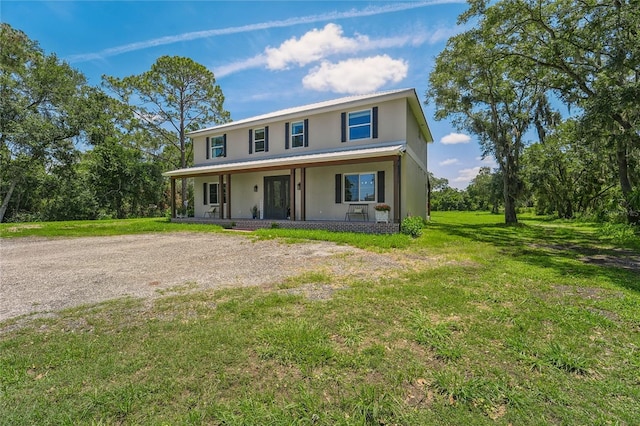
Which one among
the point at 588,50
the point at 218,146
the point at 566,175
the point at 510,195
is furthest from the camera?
the point at 566,175

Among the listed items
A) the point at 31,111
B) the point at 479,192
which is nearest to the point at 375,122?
the point at 31,111

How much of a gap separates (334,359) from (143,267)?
17.3 feet

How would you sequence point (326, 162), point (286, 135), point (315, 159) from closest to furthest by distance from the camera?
point (326, 162) < point (315, 159) < point (286, 135)

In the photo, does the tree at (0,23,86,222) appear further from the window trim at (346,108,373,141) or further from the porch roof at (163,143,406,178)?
the window trim at (346,108,373,141)

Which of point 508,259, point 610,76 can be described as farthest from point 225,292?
point 610,76

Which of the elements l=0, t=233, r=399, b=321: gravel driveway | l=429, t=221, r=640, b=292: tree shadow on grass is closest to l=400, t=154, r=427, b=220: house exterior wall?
l=429, t=221, r=640, b=292: tree shadow on grass

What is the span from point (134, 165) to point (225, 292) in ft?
82.1

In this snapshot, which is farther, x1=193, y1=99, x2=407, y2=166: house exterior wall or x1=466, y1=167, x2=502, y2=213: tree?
x1=466, y1=167, x2=502, y2=213: tree

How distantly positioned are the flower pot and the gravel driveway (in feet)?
9.92

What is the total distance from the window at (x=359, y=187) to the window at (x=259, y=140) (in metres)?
5.61

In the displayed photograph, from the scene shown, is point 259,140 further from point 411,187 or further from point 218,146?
point 411,187

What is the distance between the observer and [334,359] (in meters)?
2.62

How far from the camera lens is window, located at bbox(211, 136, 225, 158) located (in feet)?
58.1

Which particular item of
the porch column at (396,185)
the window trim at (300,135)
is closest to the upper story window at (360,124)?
the window trim at (300,135)
